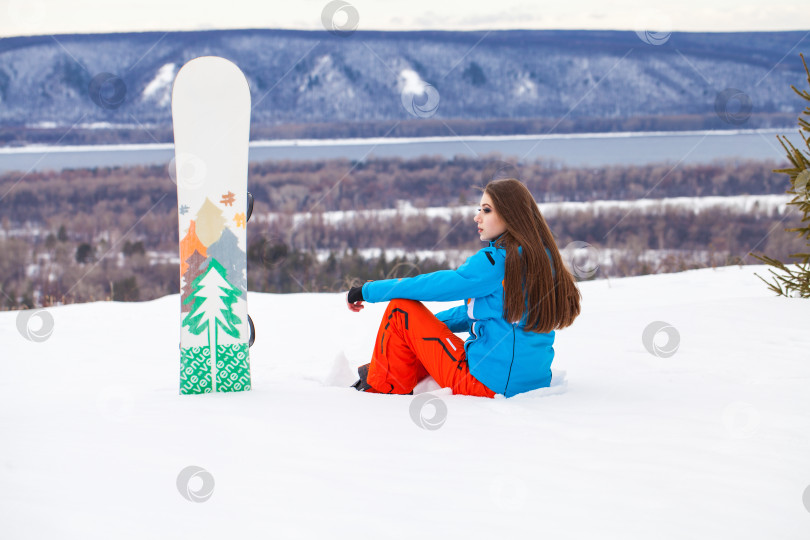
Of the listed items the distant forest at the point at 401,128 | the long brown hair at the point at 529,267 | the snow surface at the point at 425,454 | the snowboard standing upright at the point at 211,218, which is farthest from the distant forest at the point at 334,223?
the snowboard standing upright at the point at 211,218

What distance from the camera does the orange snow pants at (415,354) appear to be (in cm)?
295

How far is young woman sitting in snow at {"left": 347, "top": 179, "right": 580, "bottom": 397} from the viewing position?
2.77m

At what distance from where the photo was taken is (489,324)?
2.83 meters

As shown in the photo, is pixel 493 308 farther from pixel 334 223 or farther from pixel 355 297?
pixel 334 223

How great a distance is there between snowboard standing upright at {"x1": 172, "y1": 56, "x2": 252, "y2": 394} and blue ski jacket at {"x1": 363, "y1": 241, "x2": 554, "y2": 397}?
2.31 feet

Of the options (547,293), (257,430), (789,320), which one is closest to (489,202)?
(547,293)

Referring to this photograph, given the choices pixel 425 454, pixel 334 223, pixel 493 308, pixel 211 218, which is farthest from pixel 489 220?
pixel 334 223

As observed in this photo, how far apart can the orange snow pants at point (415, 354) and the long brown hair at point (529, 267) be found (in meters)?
0.34

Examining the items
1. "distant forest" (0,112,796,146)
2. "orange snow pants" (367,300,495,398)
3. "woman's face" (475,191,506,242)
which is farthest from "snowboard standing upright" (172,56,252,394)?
"distant forest" (0,112,796,146)

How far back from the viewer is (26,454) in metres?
2.19

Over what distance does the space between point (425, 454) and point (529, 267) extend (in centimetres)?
90

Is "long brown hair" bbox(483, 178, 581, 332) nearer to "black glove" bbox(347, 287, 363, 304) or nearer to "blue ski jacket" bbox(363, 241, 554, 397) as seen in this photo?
"blue ski jacket" bbox(363, 241, 554, 397)

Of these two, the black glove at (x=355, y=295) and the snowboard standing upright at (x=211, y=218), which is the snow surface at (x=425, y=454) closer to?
the snowboard standing upright at (x=211, y=218)

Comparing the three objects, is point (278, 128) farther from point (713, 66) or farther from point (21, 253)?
point (713, 66)
